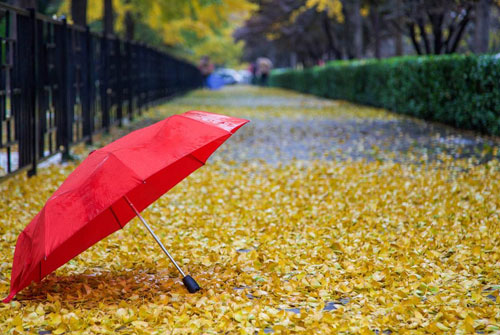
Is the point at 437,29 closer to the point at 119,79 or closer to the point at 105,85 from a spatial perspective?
the point at 119,79

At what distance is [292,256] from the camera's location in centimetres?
519

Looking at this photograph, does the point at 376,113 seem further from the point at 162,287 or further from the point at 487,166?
the point at 162,287

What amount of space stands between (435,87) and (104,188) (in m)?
12.2

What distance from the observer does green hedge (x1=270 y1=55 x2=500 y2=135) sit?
12.1 metres

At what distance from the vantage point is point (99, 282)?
4.65 meters

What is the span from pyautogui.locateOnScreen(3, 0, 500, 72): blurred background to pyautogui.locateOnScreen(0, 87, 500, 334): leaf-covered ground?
6556mm

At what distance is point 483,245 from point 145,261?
8.28 feet

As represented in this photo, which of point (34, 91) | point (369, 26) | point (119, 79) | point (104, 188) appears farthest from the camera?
point (369, 26)

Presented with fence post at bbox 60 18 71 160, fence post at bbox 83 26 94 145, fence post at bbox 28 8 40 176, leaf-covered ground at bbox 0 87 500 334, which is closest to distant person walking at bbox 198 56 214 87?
fence post at bbox 83 26 94 145

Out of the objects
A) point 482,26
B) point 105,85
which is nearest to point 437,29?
point 482,26

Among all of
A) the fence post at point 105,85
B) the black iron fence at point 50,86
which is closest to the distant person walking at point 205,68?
the black iron fence at point 50,86

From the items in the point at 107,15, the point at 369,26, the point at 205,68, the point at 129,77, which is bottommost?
the point at 129,77

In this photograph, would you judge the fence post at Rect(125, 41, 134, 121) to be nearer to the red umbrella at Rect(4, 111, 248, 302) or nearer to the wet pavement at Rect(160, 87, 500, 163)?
the wet pavement at Rect(160, 87, 500, 163)

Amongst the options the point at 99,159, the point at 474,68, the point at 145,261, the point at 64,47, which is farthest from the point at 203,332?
the point at 474,68
